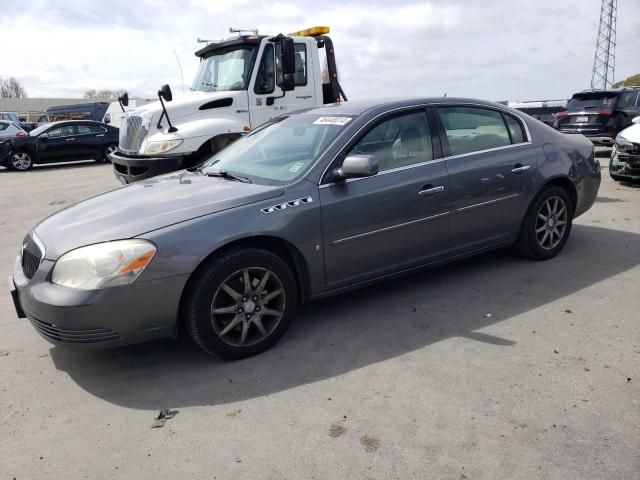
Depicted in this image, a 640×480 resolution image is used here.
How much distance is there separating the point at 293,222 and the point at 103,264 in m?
1.18

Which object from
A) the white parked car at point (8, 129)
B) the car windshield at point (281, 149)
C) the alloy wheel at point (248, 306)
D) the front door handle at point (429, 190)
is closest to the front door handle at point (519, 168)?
the front door handle at point (429, 190)

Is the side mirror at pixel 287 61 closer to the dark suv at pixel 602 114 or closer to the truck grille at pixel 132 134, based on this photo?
the truck grille at pixel 132 134

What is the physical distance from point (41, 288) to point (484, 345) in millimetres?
2719

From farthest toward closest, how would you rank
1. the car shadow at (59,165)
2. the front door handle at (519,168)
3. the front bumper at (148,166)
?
the car shadow at (59,165) → the front bumper at (148,166) → the front door handle at (519,168)

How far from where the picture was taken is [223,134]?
300 inches

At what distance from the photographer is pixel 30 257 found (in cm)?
353

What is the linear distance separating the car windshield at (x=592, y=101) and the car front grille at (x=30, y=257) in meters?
13.5

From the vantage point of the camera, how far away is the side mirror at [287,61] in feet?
25.2

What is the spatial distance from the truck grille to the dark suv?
10413mm

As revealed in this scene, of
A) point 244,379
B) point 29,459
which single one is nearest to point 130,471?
point 29,459

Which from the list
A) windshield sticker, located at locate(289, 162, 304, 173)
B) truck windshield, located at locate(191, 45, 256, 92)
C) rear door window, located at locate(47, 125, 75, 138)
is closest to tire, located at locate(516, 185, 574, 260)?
windshield sticker, located at locate(289, 162, 304, 173)

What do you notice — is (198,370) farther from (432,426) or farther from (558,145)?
(558,145)

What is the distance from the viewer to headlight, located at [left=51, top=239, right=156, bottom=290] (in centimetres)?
312

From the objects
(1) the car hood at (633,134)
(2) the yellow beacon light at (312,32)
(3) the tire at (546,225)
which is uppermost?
(2) the yellow beacon light at (312,32)
